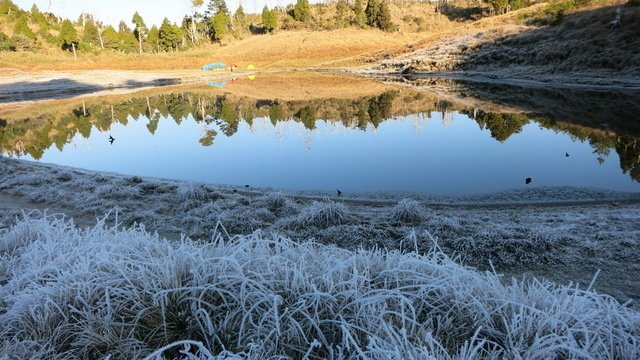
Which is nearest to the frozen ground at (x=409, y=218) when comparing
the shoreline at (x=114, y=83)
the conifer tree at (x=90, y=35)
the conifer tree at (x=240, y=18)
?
the shoreline at (x=114, y=83)

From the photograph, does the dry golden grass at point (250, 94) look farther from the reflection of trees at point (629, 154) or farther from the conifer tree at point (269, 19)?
the conifer tree at point (269, 19)

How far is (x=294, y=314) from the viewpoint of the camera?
2.25 meters

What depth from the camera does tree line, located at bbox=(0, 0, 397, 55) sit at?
5727 cm

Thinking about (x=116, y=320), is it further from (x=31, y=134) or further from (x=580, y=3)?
(x=580, y=3)

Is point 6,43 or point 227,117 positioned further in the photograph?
point 6,43

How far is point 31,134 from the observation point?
51.5 feet

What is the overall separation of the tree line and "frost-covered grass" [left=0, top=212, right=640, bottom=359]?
6134 cm

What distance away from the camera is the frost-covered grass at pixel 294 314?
204 cm

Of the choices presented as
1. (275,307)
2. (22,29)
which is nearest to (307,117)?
(275,307)

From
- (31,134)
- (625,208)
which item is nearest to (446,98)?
(625,208)

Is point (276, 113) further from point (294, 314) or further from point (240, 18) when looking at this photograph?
point (240, 18)

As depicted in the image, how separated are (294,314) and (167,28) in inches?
2826

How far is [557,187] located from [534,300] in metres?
6.99

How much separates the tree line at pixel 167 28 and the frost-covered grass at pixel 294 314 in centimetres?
6134
